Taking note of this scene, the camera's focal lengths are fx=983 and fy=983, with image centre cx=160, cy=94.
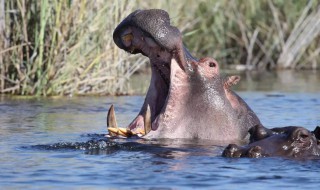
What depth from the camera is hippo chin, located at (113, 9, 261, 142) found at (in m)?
6.57

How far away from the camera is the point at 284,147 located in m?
6.12

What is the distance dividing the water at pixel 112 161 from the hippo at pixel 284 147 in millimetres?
71

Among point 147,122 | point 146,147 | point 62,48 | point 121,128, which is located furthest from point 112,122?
point 62,48

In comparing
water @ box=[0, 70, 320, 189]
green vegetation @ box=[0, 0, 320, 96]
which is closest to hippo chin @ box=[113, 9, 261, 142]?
water @ box=[0, 70, 320, 189]

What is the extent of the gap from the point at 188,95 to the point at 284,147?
87 centimetres

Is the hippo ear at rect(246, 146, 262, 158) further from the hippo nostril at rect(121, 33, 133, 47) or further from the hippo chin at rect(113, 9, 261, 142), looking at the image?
the hippo nostril at rect(121, 33, 133, 47)

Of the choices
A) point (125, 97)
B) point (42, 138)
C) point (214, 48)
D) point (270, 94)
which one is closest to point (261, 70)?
point (214, 48)

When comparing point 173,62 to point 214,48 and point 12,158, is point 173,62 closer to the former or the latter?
point 12,158

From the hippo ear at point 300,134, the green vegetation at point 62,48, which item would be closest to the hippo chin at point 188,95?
the hippo ear at point 300,134

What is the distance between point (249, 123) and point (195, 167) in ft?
3.40

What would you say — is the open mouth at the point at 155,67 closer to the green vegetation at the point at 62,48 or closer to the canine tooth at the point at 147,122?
the canine tooth at the point at 147,122

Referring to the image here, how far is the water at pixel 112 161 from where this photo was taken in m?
5.41

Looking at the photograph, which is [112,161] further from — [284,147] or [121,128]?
[284,147]

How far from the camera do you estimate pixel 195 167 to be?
5.88 metres
